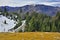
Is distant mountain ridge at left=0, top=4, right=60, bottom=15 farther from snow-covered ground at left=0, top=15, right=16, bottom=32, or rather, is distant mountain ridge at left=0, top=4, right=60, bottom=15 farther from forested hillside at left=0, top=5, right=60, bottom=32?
snow-covered ground at left=0, top=15, right=16, bottom=32

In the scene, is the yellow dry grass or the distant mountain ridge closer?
the yellow dry grass

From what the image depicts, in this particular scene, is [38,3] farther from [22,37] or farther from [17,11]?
[22,37]

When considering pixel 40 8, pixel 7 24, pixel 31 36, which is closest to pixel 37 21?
pixel 40 8

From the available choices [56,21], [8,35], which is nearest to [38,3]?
[56,21]

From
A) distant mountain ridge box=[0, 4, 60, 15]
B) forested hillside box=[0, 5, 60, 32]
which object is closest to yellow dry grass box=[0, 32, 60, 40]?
forested hillside box=[0, 5, 60, 32]

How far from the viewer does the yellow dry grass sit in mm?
5340

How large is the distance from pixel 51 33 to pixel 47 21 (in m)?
0.32

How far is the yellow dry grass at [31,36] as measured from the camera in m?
5.34

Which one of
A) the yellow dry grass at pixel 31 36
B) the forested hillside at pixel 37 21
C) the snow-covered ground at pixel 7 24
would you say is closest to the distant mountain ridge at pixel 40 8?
the forested hillside at pixel 37 21

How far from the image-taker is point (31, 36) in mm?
5398

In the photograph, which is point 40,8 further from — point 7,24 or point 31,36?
point 7,24

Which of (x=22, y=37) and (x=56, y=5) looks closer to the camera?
(x=22, y=37)

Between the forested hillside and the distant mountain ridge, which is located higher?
the distant mountain ridge

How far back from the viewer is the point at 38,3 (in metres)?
5.71
